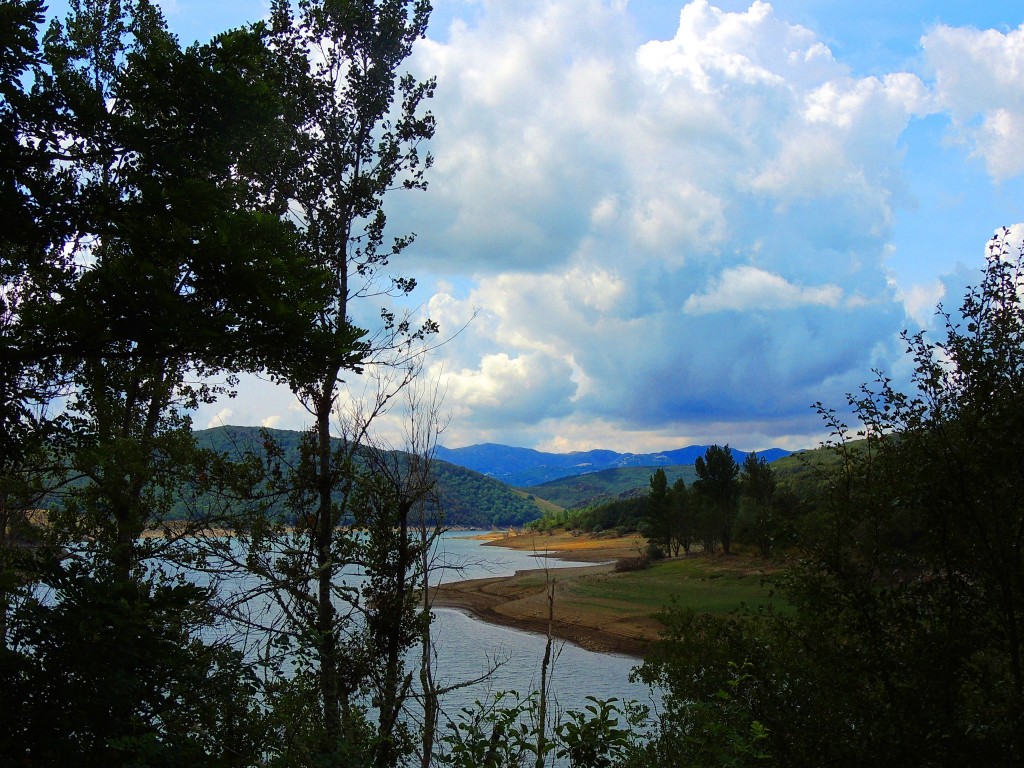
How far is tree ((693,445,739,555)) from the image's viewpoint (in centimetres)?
6431

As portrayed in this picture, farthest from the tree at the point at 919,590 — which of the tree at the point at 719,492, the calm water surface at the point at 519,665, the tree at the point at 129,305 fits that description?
the tree at the point at 719,492

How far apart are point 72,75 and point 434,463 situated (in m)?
6.56

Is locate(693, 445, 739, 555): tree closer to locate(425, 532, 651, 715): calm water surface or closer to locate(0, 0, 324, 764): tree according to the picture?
locate(425, 532, 651, 715): calm water surface

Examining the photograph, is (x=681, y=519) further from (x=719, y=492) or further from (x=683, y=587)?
(x=683, y=587)

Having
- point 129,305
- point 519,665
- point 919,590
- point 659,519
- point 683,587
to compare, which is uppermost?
point 129,305

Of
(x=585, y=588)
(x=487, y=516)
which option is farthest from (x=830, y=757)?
(x=487, y=516)

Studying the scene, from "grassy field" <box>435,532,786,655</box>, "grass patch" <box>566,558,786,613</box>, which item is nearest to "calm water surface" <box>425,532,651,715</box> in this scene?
"grassy field" <box>435,532,786,655</box>

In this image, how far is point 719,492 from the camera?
2606 inches

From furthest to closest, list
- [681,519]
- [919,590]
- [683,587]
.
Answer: [681,519] → [683,587] → [919,590]

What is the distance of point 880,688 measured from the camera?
545 cm

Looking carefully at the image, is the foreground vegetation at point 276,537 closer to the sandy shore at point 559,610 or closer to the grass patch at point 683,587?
the sandy shore at point 559,610

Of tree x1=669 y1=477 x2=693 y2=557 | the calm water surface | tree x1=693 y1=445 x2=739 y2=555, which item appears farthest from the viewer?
tree x1=669 y1=477 x2=693 y2=557

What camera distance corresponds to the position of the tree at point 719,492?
6431 centimetres

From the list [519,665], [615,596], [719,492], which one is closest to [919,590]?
[519,665]
